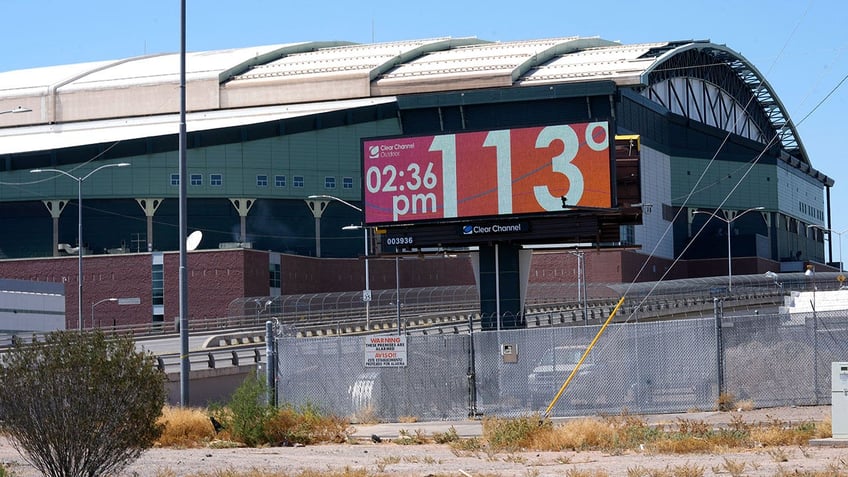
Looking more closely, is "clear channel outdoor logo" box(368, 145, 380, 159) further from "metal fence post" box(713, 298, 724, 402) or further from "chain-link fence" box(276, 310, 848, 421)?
"metal fence post" box(713, 298, 724, 402)

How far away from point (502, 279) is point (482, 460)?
19570 millimetres

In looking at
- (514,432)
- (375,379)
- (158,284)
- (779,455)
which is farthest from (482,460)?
(158,284)

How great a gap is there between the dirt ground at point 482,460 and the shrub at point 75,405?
1.42 meters

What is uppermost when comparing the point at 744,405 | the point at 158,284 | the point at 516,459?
the point at 158,284

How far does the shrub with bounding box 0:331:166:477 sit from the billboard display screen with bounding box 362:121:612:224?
880 inches

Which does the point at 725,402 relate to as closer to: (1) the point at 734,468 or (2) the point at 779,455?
(2) the point at 779,455

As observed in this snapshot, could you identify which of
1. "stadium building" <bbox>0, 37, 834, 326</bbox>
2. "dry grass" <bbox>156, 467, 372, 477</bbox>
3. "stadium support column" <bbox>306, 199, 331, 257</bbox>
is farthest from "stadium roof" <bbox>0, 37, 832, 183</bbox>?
"dry grass" <bbox>156, 467, 372, 477</bbox>

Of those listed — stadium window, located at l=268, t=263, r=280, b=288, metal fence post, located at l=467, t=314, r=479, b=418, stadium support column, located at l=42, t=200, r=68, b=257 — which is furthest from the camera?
stadium support column, located at l=42, t=200, r=68, b=257

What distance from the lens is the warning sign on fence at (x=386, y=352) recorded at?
29906mm

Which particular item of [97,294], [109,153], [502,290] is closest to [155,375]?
[502,290]

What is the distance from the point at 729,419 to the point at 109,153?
255 ft

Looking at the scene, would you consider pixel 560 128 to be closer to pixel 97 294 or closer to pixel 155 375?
pixel 155 375

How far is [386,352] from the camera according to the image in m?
30.0

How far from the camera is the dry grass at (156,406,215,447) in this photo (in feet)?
86.3
